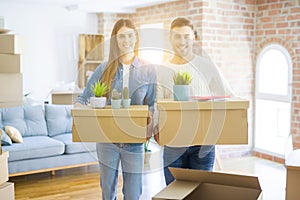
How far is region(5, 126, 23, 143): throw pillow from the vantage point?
4113 mm

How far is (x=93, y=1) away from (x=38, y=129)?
87.2 inches

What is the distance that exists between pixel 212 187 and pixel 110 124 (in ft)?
1.94

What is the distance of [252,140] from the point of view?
5188 mm

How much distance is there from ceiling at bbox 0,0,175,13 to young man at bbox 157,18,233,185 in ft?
11.3

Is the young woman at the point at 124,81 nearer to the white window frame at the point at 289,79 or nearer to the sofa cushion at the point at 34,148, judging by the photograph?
the sofa cushion at the point at 34,148

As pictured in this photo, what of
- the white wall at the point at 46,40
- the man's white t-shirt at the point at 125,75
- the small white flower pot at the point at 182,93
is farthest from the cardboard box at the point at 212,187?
the white wall at the point at 46,40

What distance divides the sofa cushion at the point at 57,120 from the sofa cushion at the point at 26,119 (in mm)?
62

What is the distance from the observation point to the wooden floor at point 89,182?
12.1ft

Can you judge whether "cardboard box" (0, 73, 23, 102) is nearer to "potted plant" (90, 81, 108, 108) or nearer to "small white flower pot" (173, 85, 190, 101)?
"potted plant" (90, 81, 108, 108)

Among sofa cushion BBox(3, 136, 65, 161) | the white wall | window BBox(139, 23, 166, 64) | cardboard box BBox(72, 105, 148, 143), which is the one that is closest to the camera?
cardboard box BBox(72, 105, 148, 143)

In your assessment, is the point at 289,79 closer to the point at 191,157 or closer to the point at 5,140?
the point at 191,157

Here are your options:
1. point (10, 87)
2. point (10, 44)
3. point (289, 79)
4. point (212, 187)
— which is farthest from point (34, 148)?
point (289, 79)

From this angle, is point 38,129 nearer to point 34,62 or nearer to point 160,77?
point 34,62

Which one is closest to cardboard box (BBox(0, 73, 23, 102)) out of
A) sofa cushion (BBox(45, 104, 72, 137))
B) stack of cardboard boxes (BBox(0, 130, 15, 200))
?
sofa cushion (BBox(45, 104, 72, 137))
